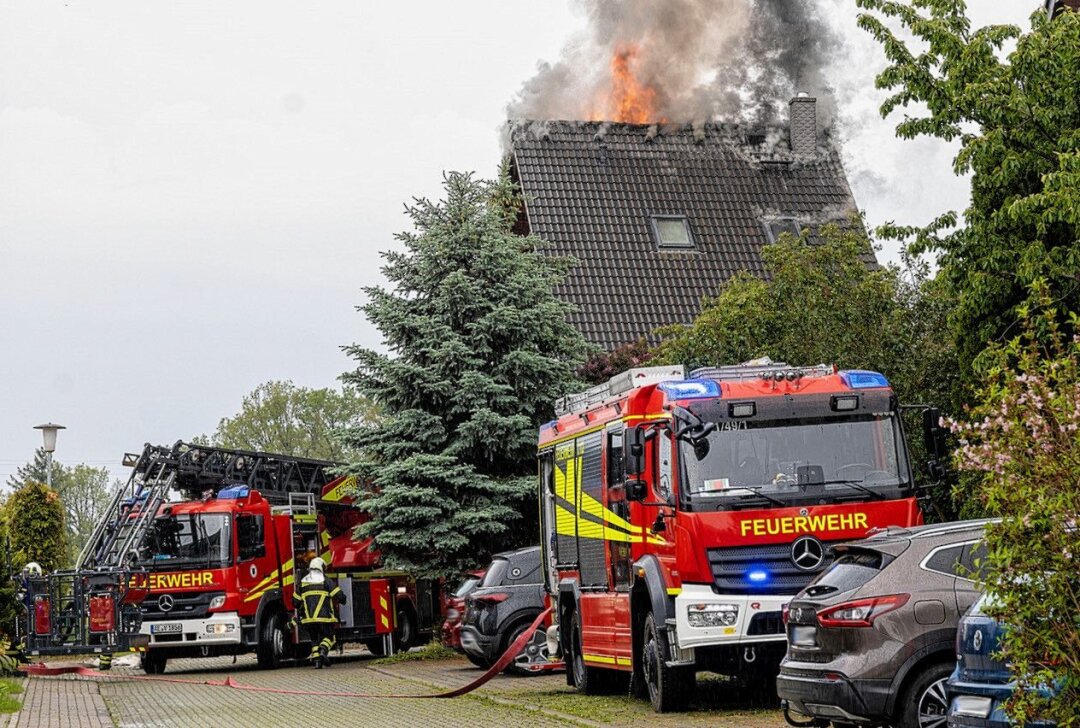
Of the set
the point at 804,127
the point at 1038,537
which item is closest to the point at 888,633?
the point at 1038,537

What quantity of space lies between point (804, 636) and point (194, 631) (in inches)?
710

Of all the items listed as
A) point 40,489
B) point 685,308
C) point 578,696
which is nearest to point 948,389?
point 578,696

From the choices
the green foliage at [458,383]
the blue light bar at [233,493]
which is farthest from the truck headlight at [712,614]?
the blue light bar at [233,493]

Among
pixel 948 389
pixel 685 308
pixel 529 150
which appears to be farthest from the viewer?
pixel 529 150

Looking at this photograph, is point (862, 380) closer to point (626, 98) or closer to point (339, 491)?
point (339, 491)

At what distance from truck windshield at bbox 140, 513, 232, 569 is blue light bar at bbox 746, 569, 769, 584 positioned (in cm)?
1483

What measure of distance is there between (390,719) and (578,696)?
267 cm

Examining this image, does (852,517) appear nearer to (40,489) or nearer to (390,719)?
(390,719)

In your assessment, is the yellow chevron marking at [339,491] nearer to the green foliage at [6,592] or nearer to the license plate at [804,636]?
the green foliage at [6,592]

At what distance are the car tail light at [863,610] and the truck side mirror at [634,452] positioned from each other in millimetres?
4470

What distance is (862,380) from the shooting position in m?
16.8

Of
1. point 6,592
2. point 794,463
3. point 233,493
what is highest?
point 233,493

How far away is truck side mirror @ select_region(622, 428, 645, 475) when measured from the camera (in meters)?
16.4

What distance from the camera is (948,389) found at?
24.0 metres
